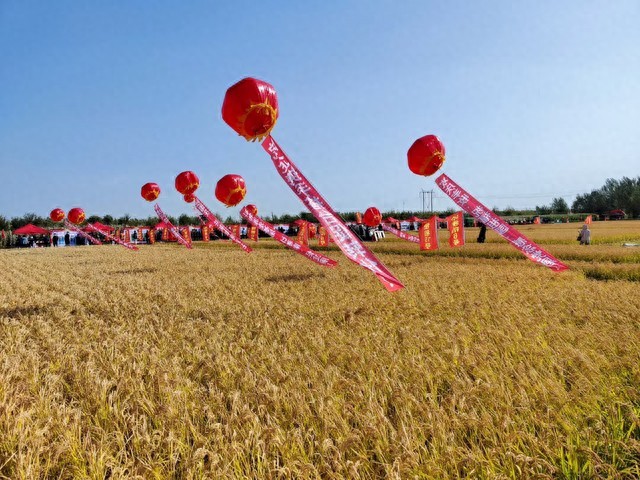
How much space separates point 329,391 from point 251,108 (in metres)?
5.77

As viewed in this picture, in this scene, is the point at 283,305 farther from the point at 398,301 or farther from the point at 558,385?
the point at 558,385

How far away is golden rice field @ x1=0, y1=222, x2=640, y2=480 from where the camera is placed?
8.17 ft

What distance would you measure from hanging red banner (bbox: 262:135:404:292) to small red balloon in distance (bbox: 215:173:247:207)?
10.3m

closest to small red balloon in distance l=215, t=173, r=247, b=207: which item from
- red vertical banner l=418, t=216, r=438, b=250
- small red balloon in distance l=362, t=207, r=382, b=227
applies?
red vertical banner l=418, t=216, r=438, b=250

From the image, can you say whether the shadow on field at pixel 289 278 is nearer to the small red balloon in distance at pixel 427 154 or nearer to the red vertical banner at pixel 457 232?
the small red balloon in distance at pixel 427 154

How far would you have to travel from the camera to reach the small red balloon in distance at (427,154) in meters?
12.4

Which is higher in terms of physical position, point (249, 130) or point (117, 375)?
point (249, 130)

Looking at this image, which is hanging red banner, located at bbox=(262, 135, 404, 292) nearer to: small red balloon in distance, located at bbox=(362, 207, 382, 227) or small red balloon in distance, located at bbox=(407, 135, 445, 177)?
small red balloon in distance, located at bbox=(407, 135, 445, 177)

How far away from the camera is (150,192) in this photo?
2422 cm

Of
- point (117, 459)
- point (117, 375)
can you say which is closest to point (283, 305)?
point (117, 375)

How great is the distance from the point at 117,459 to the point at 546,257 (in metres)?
11.1

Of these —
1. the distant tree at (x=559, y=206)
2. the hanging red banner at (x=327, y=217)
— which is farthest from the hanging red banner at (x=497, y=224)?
the distant tree at (x=559, y=206)

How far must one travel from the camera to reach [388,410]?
129 inches

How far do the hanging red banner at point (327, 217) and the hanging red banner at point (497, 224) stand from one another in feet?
15.9
